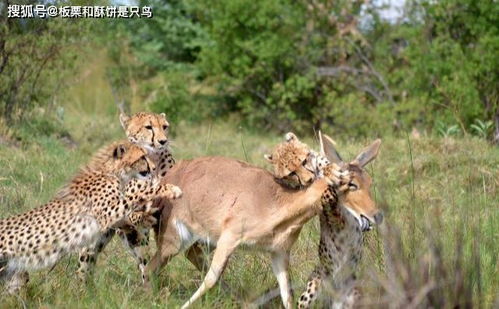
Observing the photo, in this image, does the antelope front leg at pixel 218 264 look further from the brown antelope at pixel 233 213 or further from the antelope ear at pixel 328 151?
the antelope ear at pixel 328 151

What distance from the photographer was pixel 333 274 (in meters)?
5.41

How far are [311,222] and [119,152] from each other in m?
1.45

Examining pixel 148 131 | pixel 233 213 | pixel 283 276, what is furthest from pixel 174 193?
pixel 148 131

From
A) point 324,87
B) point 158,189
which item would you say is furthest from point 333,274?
point 324,87

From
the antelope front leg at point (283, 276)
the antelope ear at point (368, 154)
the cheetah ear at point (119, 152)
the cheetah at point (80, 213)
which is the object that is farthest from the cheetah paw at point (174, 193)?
the antelope ear at point (368, 154)

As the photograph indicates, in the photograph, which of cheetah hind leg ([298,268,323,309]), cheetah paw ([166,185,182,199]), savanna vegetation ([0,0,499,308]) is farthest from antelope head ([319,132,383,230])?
cheetah paw ([166,185,182,199])

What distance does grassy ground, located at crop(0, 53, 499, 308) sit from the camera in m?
4.13

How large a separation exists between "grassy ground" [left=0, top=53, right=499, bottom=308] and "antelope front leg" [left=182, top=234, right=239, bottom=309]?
0.07 meters

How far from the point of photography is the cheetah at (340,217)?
5.28 metres

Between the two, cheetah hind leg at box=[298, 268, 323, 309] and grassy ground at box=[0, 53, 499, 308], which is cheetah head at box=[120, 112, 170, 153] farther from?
cheetah hind leg at box=[298, 268, 323, 309]

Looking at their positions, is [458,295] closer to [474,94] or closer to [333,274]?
[333,274]

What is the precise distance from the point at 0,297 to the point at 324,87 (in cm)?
1065

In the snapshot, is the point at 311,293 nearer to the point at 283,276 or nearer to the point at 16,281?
the point at 283,276

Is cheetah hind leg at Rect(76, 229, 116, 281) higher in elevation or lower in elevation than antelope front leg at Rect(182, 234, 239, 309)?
lower
